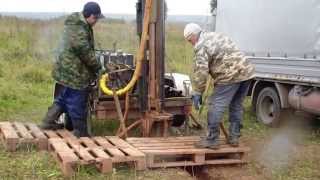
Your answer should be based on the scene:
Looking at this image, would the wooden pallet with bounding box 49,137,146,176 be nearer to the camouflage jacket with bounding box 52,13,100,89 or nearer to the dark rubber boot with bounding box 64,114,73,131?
the camouflage jacket with bounding box 52,13,100,89

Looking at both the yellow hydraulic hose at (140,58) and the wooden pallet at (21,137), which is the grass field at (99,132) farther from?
the yellow hydraulic hose at (140,58)

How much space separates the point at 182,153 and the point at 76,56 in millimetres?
1902

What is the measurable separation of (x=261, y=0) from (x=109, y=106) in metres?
3.77

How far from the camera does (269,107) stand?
9.42m

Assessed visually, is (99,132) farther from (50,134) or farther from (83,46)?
(83,46)

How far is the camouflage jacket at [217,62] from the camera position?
5.98 m

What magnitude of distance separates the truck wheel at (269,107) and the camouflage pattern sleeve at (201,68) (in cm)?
323

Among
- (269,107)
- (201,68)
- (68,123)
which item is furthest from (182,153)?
(269,107)

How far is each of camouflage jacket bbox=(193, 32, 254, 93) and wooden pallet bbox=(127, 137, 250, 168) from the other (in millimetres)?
736

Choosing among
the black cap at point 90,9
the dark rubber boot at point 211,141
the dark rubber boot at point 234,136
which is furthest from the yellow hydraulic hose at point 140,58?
the dark rubber boot at point 234,136

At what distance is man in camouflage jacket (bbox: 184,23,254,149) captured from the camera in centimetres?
600

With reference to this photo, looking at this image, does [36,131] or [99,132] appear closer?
[36,131]

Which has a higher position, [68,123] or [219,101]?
[219,101]

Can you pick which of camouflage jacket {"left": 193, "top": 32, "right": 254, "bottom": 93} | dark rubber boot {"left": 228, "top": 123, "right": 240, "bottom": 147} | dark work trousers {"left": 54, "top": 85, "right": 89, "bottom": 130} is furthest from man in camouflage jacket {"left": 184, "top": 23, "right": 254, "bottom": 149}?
dark work trousers {"left": 54, "top": 85, "right": 89, "bottom": 130}
